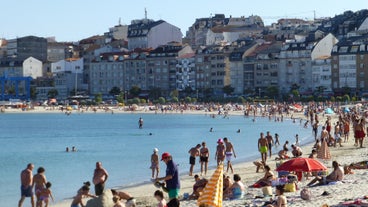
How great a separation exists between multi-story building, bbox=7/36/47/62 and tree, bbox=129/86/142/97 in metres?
26.4

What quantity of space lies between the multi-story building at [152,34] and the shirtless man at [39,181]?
4316 inches

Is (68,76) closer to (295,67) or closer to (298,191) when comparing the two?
(295,67)

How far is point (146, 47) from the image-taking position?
126250 mm

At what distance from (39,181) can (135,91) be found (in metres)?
97.6

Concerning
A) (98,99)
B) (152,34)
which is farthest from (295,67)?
(152,34)

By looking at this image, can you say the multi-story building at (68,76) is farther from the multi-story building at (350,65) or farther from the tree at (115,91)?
the multi-story building at (350,65)

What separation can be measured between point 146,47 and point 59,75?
13.8m

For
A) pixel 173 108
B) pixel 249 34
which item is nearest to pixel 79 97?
pixel 173 108

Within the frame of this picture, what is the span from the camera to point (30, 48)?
13625 cm

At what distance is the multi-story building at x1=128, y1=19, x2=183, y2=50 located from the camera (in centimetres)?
12639

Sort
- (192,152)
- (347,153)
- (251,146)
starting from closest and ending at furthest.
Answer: (192,152) → (347,153) → (251,146)

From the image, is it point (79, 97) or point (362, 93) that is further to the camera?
point (79, 97)

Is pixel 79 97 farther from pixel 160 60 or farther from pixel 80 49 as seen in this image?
pixel 80 49

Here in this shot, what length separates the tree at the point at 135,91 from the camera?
11400 centimetres
